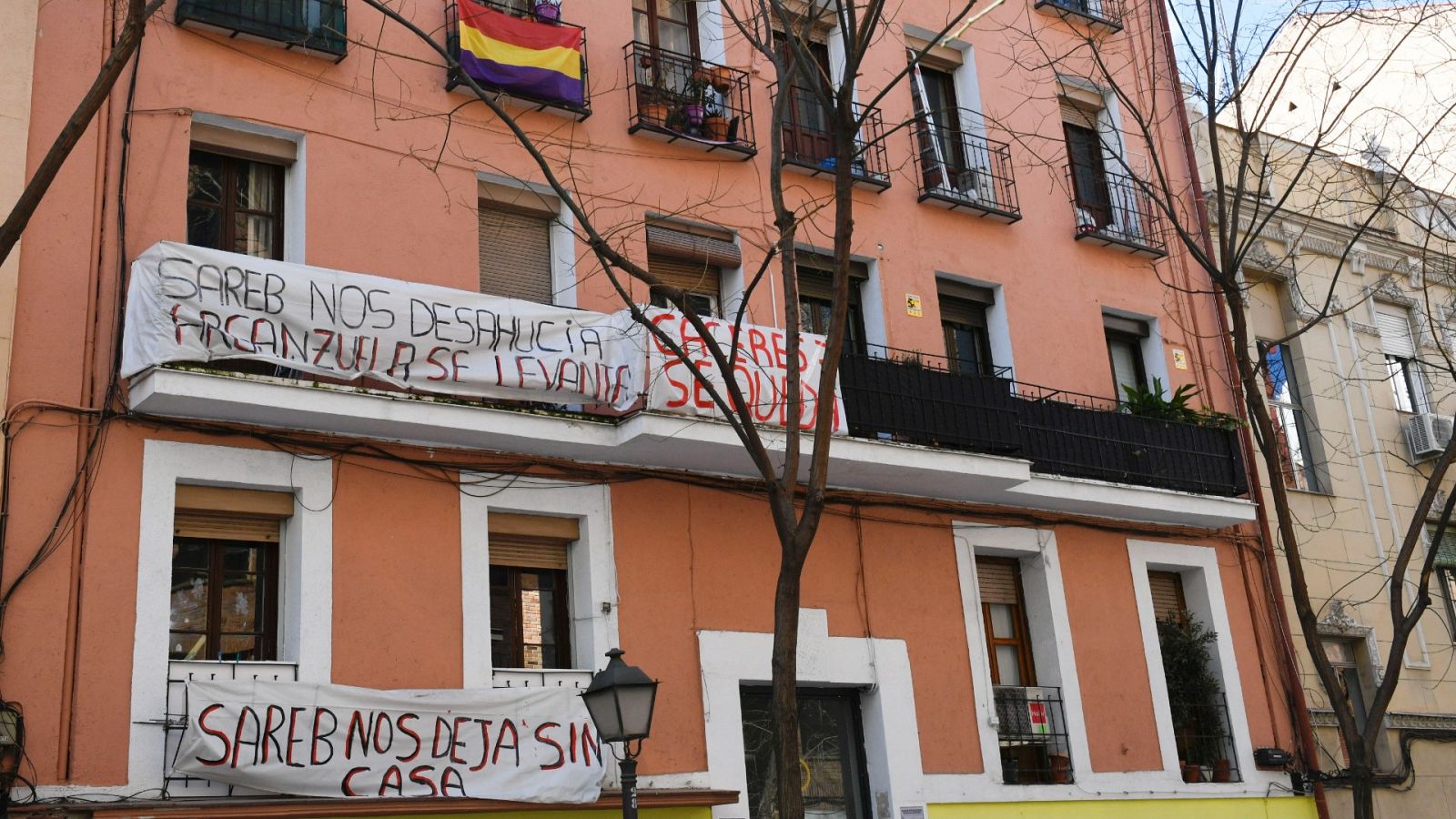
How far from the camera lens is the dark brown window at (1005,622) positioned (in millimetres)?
15547

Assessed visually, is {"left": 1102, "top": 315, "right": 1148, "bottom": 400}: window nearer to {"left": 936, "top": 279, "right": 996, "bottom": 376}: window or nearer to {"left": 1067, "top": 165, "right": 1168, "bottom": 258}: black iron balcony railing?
{"left": 1067, "top": 165, "right": 1168, "bottom": 258}: black iron balcony railing

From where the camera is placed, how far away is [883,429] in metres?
14.2

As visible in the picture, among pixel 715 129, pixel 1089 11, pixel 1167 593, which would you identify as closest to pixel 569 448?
pixel 715 129

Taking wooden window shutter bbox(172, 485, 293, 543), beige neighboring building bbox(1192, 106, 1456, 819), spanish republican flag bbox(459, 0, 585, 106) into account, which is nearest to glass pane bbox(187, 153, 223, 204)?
spanish republican flag bbox(459, 0, 585, 106)

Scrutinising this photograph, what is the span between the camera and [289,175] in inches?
496

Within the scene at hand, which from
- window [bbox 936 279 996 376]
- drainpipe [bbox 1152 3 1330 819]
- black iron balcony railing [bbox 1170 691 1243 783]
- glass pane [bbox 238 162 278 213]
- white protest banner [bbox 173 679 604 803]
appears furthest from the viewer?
drainpipe [bbox 1152 3 1330 819]

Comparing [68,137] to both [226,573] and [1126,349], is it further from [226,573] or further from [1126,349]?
[1126,349]

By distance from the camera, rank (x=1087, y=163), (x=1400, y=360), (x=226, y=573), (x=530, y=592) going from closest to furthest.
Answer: (x=226, y=573) < (x=530, y=592) < (x=1087, y=163) < (x=1400, y=360)

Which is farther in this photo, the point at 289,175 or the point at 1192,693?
the point at 1192,693

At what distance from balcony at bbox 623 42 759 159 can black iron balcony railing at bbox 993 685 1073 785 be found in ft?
19.6

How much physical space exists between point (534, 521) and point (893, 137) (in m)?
6.37

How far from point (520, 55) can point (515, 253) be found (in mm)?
1728

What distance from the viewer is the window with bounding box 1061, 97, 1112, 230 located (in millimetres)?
18359

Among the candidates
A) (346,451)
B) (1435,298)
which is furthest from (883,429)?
(1435,298)
